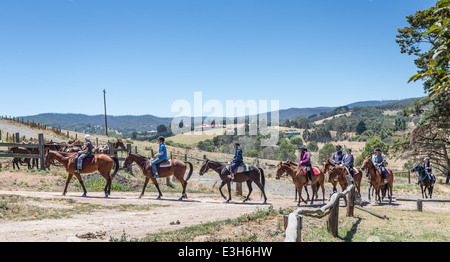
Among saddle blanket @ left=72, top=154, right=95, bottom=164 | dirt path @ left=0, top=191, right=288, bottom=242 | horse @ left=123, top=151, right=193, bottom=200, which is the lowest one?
dirt path @ left=0, top=191, right=288, bottom=242

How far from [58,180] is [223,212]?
10.9 m

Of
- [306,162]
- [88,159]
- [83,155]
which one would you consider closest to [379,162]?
[306,162]

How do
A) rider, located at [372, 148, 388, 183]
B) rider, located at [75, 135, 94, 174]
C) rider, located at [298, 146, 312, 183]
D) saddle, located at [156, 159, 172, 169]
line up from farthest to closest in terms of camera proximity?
rider, located at [372, 148, 388, 183] < rider, located at [298, 146, 312, 183] < saddle, located at [156, 159, 172, 169] < rider, located at [75, 135, 94, 174]

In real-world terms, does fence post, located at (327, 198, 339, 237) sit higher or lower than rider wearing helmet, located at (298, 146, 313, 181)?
lower

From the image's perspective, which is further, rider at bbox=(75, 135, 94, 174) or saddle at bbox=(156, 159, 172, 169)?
saddle at bbox=(156, 159, 172, 169)

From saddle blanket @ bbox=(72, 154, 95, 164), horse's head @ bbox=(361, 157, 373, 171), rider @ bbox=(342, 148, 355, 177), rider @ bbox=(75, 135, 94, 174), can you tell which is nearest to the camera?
rider @ bbox=(75, 135, 94, 174)

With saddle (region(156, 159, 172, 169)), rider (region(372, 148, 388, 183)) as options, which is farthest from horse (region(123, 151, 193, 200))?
rider (region(372, 148, 388, 183))

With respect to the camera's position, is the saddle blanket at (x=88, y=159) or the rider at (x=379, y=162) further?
the rider at (x=379, y=162)

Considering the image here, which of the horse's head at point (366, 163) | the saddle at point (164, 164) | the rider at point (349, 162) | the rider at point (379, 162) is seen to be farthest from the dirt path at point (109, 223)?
the rider at point (379, 162)

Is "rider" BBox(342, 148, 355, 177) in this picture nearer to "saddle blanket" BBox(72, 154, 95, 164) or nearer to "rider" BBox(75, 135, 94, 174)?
"saddle blanket" BBox(72, 154, 95, 164)

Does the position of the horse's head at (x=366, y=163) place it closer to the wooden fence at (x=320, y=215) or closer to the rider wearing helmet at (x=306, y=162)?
the rider wearing helmet at (x=306, y=162)

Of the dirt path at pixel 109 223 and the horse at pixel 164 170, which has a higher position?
the horse at pixel 164 170

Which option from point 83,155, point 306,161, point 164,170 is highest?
point 83,155

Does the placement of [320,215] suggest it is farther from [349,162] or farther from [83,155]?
[83,155]
